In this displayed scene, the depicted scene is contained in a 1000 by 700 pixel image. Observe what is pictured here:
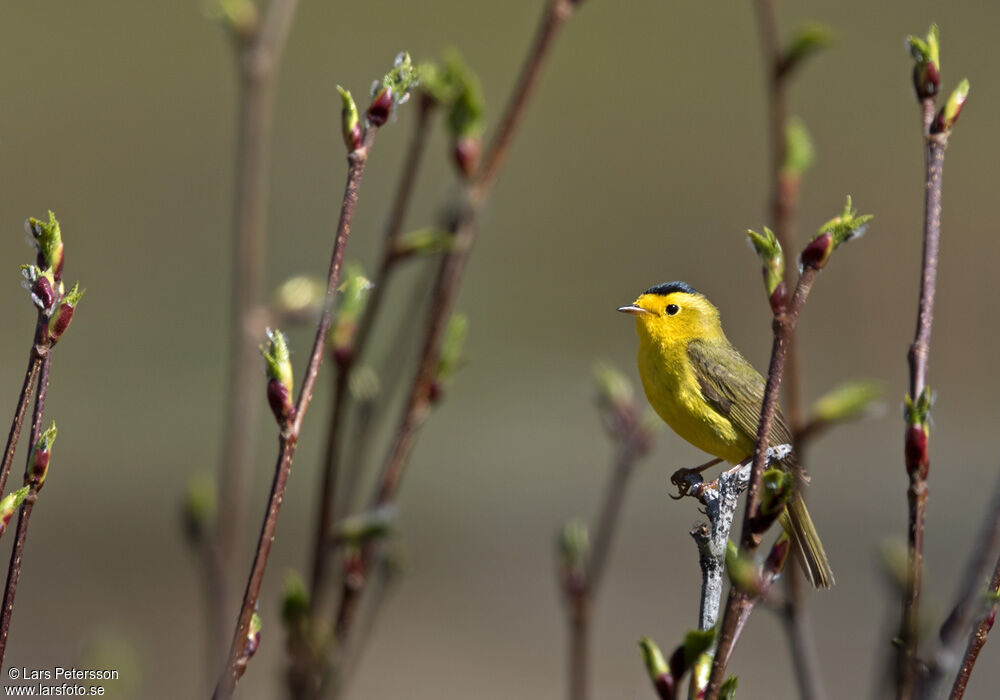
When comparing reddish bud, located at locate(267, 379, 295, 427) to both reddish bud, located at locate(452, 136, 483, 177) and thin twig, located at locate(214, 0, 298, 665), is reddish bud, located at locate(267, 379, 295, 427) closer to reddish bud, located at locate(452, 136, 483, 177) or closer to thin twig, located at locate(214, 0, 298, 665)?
thin twig, located at locate(214, 0, 298, 665)

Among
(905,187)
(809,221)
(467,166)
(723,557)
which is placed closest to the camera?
(723,557)

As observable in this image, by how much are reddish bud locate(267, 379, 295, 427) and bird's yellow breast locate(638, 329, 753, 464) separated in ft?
6.18

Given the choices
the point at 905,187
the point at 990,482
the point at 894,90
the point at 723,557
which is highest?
the point at 894,90

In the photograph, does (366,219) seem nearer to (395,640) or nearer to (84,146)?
(84,146)

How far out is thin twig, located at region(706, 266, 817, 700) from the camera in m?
1.43

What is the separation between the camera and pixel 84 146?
14.2 m

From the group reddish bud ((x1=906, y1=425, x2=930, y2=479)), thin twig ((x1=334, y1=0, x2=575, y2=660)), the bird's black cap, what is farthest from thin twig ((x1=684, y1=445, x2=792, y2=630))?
the bird's black cap

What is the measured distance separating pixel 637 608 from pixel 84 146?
9.88 metres

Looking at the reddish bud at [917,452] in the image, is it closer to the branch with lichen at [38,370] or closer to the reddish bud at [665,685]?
the reddish bud at [665,685]

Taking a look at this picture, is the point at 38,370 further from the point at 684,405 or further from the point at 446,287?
the point at 684,405

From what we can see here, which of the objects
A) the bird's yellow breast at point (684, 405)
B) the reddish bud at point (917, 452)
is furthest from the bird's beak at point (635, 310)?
the reddish bud at point (917, 452)

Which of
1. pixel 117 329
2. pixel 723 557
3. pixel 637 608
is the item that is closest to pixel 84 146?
pixel 117 329

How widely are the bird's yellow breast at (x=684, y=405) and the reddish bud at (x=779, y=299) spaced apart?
1.77 m

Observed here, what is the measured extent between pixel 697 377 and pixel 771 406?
6.93 ft
